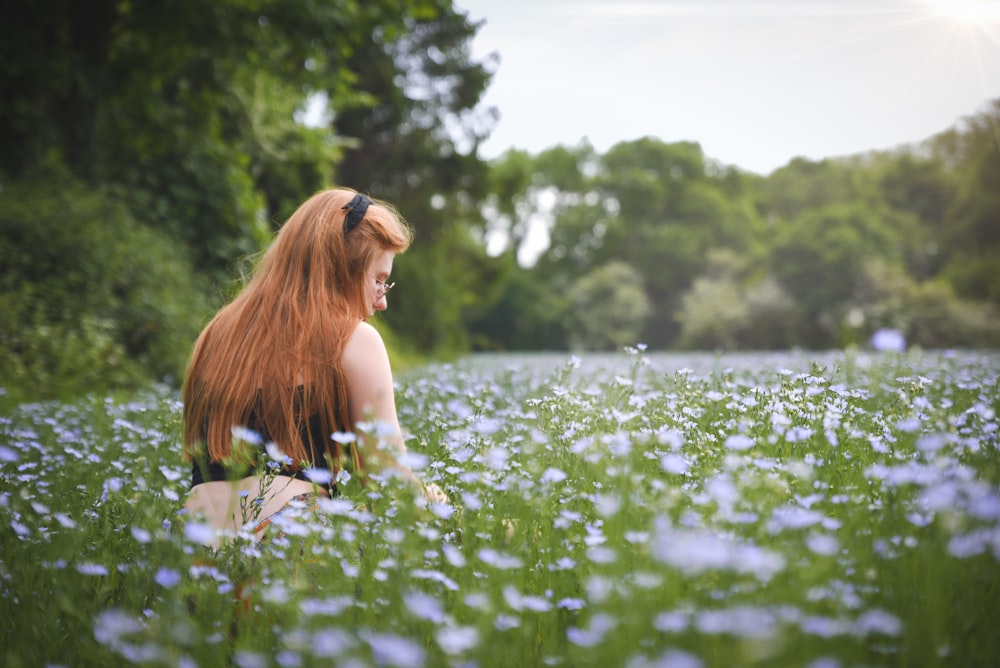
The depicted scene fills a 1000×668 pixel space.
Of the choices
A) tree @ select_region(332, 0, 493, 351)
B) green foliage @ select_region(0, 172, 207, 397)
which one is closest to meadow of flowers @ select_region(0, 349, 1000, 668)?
green foliage @ select_region(0, 172, 207, 397)

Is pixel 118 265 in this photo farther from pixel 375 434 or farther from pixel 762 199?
pixel 762 199

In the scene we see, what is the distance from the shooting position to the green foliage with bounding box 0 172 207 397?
822 centimetres

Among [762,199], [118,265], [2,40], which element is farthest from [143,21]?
[762,199]

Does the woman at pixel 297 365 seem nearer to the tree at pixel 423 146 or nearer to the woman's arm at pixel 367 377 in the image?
the woman's arm at pixel 367 377

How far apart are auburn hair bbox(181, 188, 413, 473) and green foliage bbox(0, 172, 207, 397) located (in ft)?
19.2

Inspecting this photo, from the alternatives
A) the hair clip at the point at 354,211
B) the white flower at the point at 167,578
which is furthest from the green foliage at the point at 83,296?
the white flower at the point at 167,578

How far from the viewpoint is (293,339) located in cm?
302

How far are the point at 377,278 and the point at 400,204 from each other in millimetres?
20462

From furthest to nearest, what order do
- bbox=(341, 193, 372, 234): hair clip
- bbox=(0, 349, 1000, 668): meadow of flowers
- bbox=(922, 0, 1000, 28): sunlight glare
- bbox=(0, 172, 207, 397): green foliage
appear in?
bbox=(0, 172, 207, 397): green foliage → bbox=(922, 0, 1000, 28): sunlight glare → bbox=(341, 193, 372, 234): hair clip → bbox=(0, 349, 1000, 668): meadow of flowers

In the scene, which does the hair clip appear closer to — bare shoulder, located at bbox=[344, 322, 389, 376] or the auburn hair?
the auburn hair

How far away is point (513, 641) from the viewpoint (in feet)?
7.09

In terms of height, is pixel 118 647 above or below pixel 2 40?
below

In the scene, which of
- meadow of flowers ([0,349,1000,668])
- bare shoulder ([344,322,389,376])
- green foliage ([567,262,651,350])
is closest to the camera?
meadow of flowers ([0,349,1000,668])

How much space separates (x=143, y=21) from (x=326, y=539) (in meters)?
10.6
